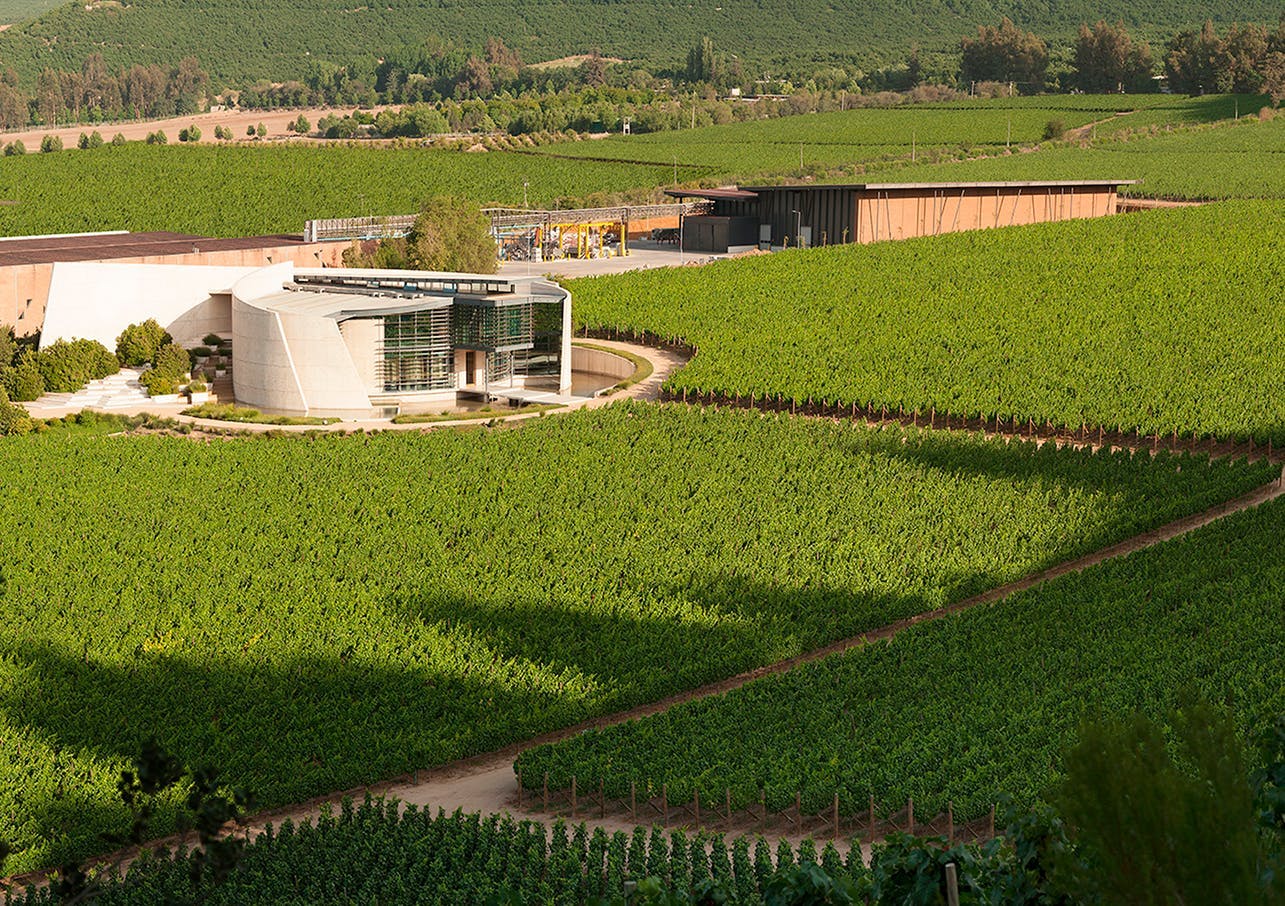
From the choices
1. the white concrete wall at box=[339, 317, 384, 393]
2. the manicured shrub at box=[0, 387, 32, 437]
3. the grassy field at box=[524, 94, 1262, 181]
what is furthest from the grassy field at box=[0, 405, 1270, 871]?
the grassy field at box=[524, 94, 1262, 181]

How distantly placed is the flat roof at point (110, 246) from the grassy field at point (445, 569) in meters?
19.0

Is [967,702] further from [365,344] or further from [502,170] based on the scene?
[502,170]

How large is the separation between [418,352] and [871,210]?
129ft

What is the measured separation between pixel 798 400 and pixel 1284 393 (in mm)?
14021

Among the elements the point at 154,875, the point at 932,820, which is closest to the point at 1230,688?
the point at 932,820

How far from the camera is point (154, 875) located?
783 inches

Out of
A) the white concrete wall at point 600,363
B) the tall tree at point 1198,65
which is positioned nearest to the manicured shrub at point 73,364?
the white concrete wall at point 600,363

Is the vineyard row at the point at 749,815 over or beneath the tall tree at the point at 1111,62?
beneath

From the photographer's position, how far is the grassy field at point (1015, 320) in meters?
48.6

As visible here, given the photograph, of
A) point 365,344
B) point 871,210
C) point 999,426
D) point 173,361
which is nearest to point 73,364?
point 173,361

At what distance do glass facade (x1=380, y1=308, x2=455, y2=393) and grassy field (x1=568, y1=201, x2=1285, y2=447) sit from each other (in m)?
7.23

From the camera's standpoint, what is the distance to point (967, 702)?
81.4 feet

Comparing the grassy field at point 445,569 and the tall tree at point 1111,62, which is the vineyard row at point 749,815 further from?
the tall tree at point 1111,62

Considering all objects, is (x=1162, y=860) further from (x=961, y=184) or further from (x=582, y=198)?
(x=582, y=198)
